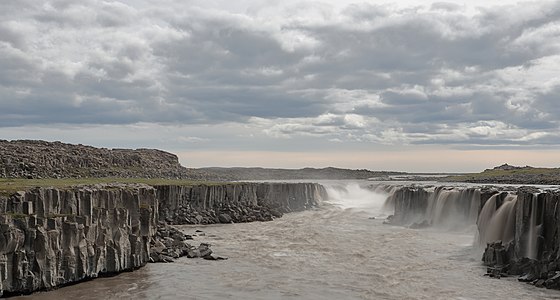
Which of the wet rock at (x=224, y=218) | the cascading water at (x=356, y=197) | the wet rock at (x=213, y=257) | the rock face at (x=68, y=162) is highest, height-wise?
the rock face at (x=68, y=162)

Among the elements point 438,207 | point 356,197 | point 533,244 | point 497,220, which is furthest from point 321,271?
point 356,197

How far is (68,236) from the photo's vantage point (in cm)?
2772

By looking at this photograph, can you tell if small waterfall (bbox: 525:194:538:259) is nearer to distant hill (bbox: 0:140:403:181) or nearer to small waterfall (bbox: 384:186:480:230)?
small waterfall (bbox: 384:186:480:230)

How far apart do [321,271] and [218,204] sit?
3276 centimetres

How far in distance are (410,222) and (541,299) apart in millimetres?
35799

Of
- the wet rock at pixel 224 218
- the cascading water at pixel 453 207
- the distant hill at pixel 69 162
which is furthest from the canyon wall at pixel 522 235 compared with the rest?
the distant hill at pixel 69 162

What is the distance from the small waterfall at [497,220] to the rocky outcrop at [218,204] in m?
28.0

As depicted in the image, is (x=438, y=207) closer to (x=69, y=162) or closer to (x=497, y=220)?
(x=497, y=220)

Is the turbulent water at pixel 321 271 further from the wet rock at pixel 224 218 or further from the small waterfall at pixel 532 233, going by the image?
the wet rock at pixel 224 218

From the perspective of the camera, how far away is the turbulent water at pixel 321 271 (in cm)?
2822

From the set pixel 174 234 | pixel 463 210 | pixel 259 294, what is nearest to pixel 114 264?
pixel 259 294

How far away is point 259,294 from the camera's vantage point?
28234 millimetres

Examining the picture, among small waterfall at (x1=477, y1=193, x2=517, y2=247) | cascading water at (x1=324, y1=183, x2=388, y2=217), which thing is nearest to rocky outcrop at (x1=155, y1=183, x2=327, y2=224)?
cascading water at (x1=324, y1=183, x2=388, y2=217)

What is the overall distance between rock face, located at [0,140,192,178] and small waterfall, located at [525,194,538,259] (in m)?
53.4
